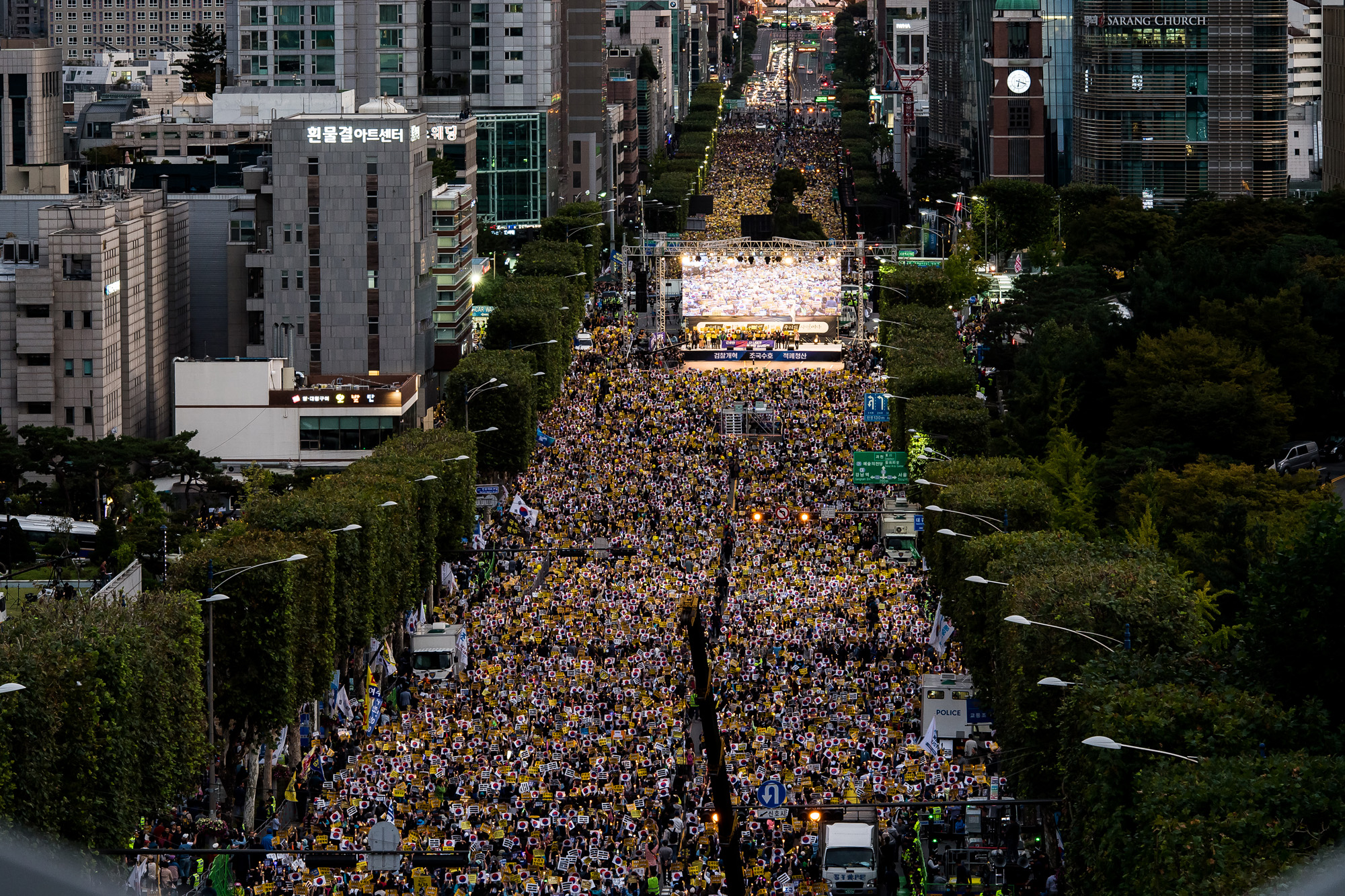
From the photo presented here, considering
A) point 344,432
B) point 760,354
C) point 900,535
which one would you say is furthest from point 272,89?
point 900,535

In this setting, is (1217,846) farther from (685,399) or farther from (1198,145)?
(1198,145)

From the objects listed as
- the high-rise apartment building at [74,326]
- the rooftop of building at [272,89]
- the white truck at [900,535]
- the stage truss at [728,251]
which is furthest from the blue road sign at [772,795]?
the rooftop of building at [272,89]

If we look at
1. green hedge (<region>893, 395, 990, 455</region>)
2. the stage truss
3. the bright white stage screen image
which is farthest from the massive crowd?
the stage truss

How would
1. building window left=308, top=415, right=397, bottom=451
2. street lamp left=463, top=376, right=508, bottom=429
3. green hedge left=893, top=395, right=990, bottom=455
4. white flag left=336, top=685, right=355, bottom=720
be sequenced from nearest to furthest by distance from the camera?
1. white flag left=336, top=685, right=355, bottom=720
2. green hedge left=893, top=395, right=990, bottom=455
3. street lamp left=463, top=376, right=508, bottom=429
4. building window left=308, top=415, right=397, bottom=451

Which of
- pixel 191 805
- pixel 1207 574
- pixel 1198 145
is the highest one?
pixel 1198 145

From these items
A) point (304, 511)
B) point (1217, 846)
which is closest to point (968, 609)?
point (304, 511)

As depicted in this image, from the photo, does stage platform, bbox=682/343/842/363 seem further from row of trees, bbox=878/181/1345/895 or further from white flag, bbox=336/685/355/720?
white flag, bbox=336/685/355/720

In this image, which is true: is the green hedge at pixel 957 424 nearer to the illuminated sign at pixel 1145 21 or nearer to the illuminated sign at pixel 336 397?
the illuminated sign at pixel 336 397
